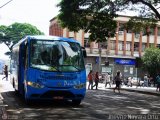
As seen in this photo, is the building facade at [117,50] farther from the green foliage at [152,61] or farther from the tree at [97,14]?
the tree at [97,14]

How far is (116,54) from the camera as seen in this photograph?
6669 cm

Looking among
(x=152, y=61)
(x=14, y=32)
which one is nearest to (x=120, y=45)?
(x=152, y=61)

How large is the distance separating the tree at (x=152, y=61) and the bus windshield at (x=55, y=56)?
43.8 m

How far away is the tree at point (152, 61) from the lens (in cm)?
5816

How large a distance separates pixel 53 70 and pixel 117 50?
173ft

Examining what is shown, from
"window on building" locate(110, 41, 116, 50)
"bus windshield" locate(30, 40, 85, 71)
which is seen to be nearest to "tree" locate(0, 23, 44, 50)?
"window on building" locate(110, 41, 116, 50)

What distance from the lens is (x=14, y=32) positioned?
3438 inches

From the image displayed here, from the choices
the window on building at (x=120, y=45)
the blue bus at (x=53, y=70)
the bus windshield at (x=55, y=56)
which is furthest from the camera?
the window on building at (x=120, y=45)

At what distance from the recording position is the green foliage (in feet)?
191

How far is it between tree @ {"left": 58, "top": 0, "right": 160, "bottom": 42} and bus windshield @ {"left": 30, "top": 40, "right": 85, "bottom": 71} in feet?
39.5

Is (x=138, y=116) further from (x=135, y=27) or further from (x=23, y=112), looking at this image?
(x=135, y=27)

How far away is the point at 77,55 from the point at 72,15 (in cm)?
1390

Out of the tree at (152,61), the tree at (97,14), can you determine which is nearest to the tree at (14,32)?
the tree at (152,61)

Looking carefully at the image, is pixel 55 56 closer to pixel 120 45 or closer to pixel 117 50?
pixel 117 50
